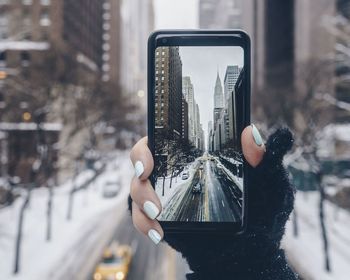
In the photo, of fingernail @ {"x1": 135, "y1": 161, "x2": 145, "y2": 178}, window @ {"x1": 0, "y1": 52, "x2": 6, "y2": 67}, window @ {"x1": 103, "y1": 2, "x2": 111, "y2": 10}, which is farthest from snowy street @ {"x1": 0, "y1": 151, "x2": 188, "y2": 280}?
window @ {"x1": 103, "y1": 2, "x2": 111, "y2": 10}

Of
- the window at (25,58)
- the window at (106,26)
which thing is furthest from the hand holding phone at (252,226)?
the window at (106,26)

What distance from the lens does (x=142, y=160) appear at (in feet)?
3.47

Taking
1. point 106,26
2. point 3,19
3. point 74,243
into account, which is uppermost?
point 106,26

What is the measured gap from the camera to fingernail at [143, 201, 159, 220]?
104 cm

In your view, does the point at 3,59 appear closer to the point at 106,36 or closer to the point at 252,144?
the point at 252,144

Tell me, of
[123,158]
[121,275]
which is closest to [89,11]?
[123,158]

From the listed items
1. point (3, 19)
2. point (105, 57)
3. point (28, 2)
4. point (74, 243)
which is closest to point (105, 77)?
point (105, 57)

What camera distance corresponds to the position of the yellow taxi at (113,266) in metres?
6.56

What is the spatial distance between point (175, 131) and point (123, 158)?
19349 mm

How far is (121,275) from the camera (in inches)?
263

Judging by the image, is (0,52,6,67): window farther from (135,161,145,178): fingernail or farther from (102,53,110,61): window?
(102,53,110,61): window

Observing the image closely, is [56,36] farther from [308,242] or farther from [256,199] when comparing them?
[256,199]

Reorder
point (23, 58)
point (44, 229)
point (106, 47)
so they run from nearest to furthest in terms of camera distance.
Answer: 1. point (23, 58)
2. point (44, 229)
3. point (106, 47)

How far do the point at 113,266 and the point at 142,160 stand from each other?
6007 mm
